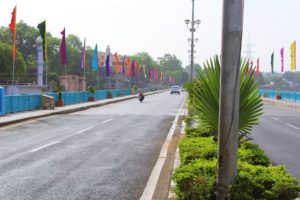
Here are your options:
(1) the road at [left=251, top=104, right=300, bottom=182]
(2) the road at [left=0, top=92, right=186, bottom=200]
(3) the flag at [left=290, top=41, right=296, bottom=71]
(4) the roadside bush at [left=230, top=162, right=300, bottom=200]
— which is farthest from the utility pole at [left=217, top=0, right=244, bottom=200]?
(3) the flag at [left=290, top=41, right=296, bottom=71]

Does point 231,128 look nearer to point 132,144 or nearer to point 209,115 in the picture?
point 209,115

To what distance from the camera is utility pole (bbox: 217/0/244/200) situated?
4.34 m

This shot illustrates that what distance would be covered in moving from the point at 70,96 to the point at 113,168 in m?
30.5

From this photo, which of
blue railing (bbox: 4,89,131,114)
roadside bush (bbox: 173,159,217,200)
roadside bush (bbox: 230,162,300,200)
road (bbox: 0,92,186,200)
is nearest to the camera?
roadside bush (bbox: 230,162,300,200)

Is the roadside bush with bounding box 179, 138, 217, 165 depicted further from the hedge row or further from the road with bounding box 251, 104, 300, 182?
the road with bounding box 251, 104, 300, 182

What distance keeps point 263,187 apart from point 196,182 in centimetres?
72

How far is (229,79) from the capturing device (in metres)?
4.39

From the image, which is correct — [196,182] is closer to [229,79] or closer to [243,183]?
[243,183]

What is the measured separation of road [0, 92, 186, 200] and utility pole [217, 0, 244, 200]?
105 inches

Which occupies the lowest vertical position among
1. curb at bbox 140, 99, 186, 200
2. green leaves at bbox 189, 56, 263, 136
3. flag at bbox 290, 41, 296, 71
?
curb at bbox 140, 99, 186, 200

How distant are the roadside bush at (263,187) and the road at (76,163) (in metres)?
2.47

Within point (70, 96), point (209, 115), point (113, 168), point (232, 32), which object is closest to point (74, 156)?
point (113, 168)

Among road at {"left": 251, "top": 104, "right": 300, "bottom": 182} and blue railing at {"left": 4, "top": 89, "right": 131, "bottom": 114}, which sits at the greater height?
blue railing at {"left": 4, "top": 89, "right": 131, "bottom": 114}

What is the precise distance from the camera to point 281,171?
5293 millimetres
